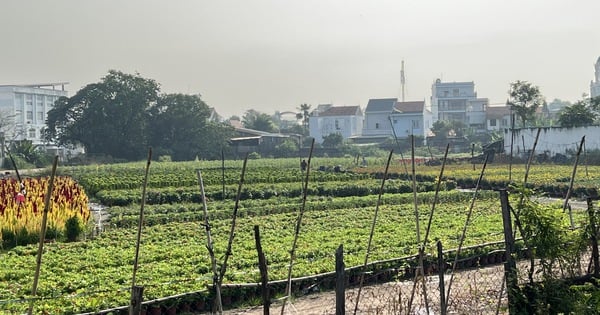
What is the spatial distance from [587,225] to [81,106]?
67880 millimetres

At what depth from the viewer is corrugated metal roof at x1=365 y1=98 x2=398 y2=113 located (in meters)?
95.1

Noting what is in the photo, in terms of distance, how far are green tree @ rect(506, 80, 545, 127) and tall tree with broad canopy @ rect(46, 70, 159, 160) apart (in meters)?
37.6

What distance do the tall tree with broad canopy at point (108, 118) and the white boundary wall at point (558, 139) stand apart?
38.8 metres

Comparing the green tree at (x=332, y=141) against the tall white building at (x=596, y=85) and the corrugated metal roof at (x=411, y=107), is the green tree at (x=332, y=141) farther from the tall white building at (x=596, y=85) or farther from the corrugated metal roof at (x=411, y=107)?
the tall white building at (x=596, y=85)

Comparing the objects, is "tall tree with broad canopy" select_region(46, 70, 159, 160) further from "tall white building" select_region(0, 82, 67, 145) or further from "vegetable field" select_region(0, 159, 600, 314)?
"vegetable field" select_region(0, 159, 600, 314)

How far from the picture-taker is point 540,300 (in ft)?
24.6

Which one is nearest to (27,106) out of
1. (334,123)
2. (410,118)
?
(334,123)

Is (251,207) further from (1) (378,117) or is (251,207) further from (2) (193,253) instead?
(1) (378,117)

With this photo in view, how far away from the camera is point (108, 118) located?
2680 inches

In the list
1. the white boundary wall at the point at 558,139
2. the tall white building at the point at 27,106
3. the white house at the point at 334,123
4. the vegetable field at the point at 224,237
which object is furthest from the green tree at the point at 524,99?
the tall white building at the point at 27,106

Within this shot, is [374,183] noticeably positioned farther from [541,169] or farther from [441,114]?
[441,114]

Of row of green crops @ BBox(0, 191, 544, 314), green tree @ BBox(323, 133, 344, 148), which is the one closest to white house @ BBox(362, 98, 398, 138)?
green tree @ BBox(323, 133, 344, 148)

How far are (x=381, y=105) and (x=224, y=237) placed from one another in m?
80.8

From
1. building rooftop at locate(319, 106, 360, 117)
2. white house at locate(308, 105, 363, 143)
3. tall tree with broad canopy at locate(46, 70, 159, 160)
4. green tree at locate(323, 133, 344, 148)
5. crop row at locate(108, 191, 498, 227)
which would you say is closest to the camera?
crop row at locate(108, 191, 498, 227)
